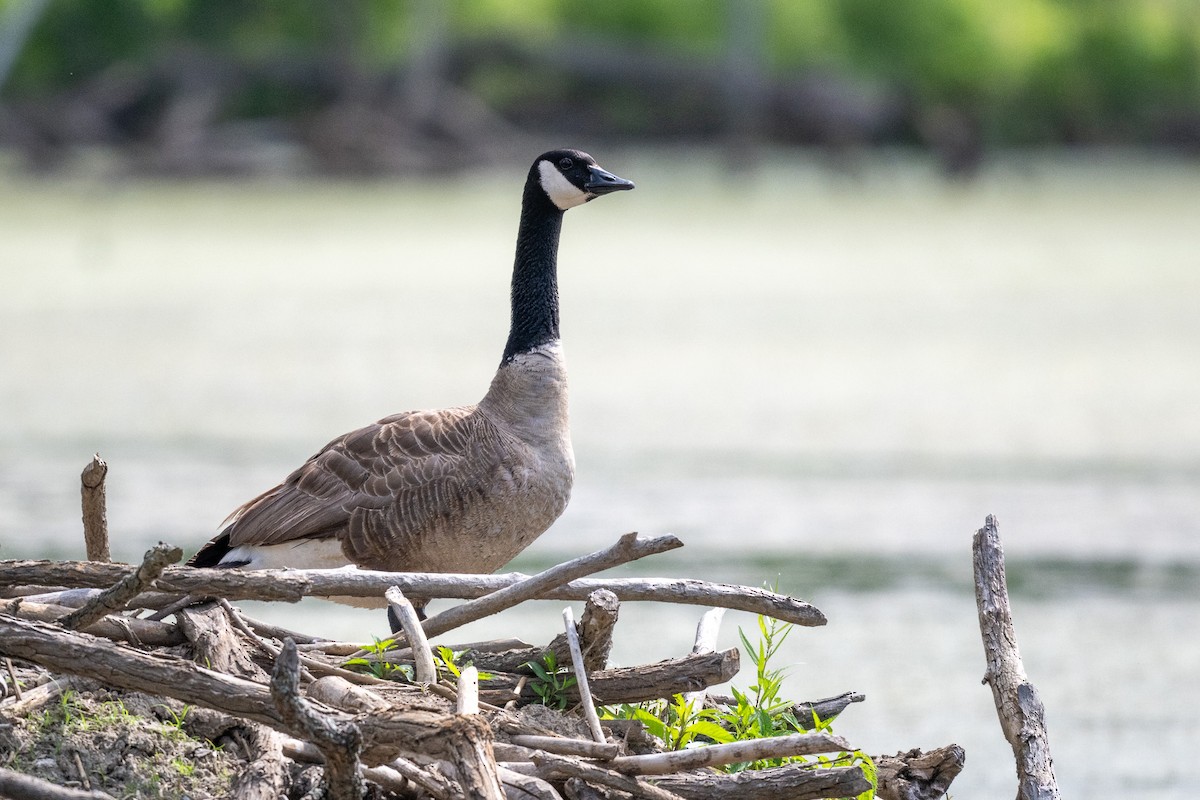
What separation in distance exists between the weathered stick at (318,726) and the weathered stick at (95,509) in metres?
1.11

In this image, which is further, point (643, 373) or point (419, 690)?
point (643, 373)

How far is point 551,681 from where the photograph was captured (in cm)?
442

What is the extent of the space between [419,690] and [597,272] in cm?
1859

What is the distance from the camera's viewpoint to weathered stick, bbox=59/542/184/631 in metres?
3.68

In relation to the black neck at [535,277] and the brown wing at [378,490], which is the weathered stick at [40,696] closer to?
the brown wing at [378,490]

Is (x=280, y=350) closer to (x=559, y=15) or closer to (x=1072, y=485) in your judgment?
(x=1072, y=485)

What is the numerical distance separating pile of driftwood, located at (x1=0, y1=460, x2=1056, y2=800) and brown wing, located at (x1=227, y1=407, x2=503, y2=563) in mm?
1020

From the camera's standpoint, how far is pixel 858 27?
52750mm

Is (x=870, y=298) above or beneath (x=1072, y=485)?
above

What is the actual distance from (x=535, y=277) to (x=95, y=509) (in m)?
2.19

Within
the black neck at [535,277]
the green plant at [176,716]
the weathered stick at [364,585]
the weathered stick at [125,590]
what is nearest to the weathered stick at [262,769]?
the green plant at [176,716]

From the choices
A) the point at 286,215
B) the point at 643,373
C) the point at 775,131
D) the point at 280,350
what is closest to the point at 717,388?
the point at 643,373

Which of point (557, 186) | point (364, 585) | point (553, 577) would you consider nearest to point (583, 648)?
→ point (553, 577)

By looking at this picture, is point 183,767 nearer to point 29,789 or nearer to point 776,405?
point 29,789
